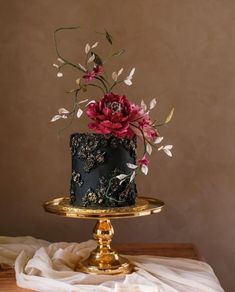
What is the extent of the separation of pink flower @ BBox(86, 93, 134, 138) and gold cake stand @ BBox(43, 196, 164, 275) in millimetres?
187

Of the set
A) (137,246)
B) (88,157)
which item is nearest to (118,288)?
(88,157)

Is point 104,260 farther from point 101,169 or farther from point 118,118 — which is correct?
point 118,118

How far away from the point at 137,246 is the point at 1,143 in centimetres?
56

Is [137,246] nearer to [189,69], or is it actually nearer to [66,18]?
[189,69]

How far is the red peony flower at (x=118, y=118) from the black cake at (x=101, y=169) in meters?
0.03

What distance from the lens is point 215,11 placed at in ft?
5.90

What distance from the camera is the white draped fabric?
1231 millimetres

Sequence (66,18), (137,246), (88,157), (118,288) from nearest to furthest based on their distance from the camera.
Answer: (118,288), (88,157), (137,246), (66,18)

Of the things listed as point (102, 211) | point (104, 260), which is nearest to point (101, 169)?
point (102, 211)

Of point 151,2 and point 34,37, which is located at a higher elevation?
point 151,2

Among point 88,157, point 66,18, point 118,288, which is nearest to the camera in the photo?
point 118,288

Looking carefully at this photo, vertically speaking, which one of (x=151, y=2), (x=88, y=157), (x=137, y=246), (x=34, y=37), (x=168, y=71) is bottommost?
(x=137, y=246)

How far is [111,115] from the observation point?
1.30 metres

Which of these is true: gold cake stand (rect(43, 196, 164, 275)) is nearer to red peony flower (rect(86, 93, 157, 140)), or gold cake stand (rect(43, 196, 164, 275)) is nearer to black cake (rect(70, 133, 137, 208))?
black cake (rect(70, 133, 137, 208))
